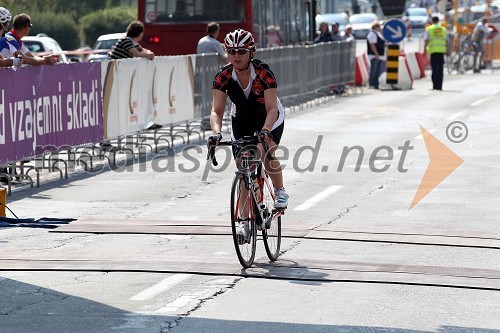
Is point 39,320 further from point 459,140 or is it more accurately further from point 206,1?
point 206,1

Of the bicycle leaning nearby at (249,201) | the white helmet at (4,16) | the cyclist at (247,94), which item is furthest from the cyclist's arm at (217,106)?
the white helmet at (4,16)

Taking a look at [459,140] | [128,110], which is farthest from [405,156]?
[128,110]

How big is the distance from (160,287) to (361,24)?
74.5 metres

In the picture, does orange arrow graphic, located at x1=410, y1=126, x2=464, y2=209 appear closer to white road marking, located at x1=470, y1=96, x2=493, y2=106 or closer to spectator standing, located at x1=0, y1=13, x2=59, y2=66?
spectator standing, located at x1=0, y1=13, x2=59, y2=66

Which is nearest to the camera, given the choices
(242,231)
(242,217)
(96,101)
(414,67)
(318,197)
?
(242,231)

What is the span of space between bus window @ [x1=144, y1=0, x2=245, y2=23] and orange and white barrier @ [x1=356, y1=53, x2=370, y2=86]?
7.89 m

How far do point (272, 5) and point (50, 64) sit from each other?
15697mm

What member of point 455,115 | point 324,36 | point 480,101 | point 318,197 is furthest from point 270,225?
point 324,36

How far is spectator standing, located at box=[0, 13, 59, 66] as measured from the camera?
15.5 metres

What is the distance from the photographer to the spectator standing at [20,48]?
50.8ft

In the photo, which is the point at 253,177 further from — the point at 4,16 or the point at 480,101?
the point at 480,101

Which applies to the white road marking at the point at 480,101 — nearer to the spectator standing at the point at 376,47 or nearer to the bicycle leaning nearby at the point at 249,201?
the spectator standing at the point at 376,47

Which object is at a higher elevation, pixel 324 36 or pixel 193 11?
pixel 193 11

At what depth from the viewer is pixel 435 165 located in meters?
17.3
